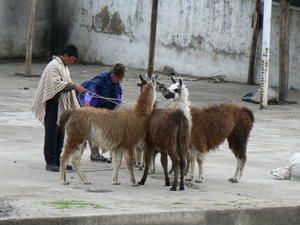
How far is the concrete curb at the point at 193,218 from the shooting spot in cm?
902

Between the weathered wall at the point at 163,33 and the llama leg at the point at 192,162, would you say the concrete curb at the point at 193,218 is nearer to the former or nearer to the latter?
the llama leg at the point at 192,162

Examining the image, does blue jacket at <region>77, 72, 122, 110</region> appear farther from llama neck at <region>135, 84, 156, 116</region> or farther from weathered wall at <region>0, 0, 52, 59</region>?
weathered wall at <region>0, 0, 52, 59</region>

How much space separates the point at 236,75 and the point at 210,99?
4178mm

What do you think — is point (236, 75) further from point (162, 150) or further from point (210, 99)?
point (162, 150)

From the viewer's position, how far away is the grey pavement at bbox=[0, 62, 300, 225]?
30.9ft

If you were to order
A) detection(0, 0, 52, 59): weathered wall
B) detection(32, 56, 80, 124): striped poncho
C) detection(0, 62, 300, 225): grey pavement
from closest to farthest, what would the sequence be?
detection(0, 62, 300, 225): grey pavement
detection(32, 56, 80, 124): striped poncho
detection(0, 0, 52, 59): weathered wall

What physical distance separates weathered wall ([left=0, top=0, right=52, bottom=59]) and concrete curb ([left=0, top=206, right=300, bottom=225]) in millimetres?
20248

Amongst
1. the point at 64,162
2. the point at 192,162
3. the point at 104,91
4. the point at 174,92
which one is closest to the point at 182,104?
the point at 174,92

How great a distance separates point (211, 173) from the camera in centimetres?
1262

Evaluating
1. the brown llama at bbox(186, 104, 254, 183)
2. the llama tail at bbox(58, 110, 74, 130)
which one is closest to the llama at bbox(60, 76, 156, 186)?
the llama tail at bbox(58, 110, 74, 130)

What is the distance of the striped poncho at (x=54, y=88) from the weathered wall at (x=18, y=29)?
17749 mm

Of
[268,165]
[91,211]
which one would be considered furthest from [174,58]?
[91,211]

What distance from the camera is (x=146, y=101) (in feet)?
36.9

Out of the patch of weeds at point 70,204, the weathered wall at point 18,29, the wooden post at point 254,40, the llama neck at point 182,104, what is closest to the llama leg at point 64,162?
the patch of weeds at point 70,204
